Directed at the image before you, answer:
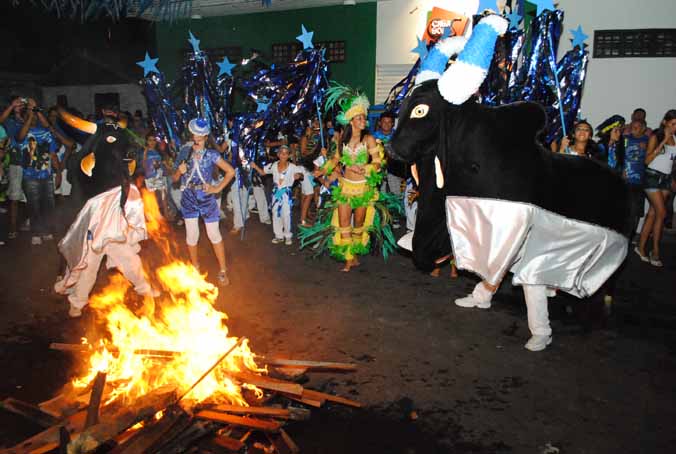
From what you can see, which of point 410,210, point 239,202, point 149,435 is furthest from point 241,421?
point 239,202

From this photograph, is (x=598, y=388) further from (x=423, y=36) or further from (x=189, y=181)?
(x=423, y=36)

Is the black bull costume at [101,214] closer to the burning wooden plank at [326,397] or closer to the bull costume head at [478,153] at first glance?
the burning wooden plank at [326,397]

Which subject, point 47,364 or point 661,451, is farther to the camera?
point 47,364

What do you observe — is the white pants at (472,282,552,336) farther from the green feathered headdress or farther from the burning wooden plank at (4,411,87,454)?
the burning wooden plank at (4,411,87,454)

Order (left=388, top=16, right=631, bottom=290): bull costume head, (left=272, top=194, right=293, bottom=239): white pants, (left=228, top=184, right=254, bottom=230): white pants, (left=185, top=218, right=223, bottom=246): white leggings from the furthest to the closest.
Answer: (left=228, top=184, right=254, bottom=230): white pants, (left=272, top=194, right=293, bottom=239): white pants, (left=185, top=218, right=223, bottom=246): white leggings, (left=388, top=16, right=631, bottom=290): bull costume head

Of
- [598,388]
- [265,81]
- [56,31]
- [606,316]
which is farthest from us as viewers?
[56,31]

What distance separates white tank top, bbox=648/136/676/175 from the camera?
294 inches

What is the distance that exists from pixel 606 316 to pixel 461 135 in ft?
9.19

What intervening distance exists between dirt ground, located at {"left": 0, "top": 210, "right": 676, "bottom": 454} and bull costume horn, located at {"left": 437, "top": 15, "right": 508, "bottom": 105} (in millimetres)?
2290

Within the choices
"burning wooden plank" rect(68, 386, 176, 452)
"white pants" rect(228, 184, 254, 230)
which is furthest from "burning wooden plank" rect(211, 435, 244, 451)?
"white pants" rect(228, 184, 254, 230)

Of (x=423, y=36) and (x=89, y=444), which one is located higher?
(x=423, y=36)

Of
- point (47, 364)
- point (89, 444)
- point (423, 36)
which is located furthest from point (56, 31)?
point (89, 444)

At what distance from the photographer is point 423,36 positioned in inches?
502

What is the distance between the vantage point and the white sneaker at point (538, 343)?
15.5 feet
